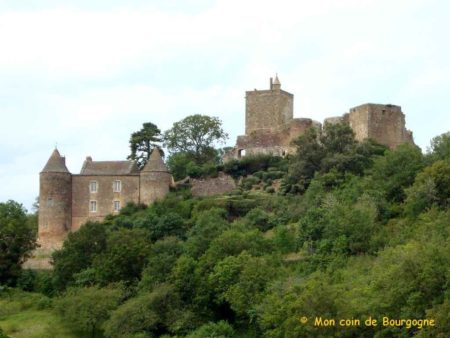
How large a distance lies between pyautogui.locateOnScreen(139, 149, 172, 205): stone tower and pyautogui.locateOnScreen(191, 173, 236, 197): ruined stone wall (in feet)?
8.46

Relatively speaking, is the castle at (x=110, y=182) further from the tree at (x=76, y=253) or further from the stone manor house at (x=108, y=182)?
the tree at (x=76, y=253)

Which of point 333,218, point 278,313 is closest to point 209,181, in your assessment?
point 333,218

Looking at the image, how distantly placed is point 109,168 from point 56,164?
3394mm

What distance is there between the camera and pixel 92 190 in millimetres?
68625

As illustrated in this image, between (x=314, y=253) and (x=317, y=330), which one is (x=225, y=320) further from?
(x=317, y=330)

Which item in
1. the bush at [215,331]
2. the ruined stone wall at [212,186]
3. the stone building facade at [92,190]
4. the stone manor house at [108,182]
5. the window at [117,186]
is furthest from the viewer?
the ruined stone wall at [212,186]

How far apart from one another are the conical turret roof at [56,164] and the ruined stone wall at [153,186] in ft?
16.0

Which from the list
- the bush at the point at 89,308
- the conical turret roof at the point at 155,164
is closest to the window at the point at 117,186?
the conical turret roof at the point at 155,164

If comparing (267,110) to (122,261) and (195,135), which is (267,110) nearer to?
(195,135)

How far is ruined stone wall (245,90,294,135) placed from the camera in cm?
7350

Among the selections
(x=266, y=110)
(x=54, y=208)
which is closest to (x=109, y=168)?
(x=54, y=208)

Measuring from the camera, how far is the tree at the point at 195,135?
76750 millimetres

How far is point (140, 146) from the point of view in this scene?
249 feet

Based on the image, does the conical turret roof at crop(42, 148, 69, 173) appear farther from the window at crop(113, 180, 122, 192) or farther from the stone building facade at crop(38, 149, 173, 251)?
the window at crop(113, 180, 122, 192)
